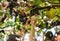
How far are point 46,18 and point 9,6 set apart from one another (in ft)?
1.02

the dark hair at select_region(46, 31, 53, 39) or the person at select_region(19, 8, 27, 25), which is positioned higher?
the person at select_region(19, 8, 27, 25)

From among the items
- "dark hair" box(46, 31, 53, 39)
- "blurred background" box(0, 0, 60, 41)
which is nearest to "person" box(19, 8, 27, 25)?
"blurred background" box(0, 0, 60, 41)

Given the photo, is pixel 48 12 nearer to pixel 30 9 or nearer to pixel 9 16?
pixel 30 9

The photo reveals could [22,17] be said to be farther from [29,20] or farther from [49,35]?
[49,35]

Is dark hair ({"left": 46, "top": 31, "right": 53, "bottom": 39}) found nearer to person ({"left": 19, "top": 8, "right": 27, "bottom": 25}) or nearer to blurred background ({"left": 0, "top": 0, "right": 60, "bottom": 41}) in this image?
blurred background ({"left": 0, "top": 0, "right": 60, "bottom": 41})

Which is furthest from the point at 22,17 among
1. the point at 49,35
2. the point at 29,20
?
the point at 49,35

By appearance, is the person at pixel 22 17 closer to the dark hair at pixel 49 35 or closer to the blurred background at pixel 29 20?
the blurred background at pixel 29 20

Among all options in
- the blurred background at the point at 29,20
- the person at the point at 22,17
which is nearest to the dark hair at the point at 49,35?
the blurred background at the point at 29,20

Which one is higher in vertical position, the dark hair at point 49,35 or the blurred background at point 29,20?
the blurred background at point 29,20

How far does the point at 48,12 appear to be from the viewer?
144cm

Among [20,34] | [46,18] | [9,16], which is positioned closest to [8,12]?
[9,16]

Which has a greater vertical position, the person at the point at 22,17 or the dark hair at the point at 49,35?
the person at the point at 22,17

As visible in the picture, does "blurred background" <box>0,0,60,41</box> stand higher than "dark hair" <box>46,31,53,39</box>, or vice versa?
"blurred background" <box>0,0,60,41</box>

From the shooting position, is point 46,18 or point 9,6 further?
point 9,6
